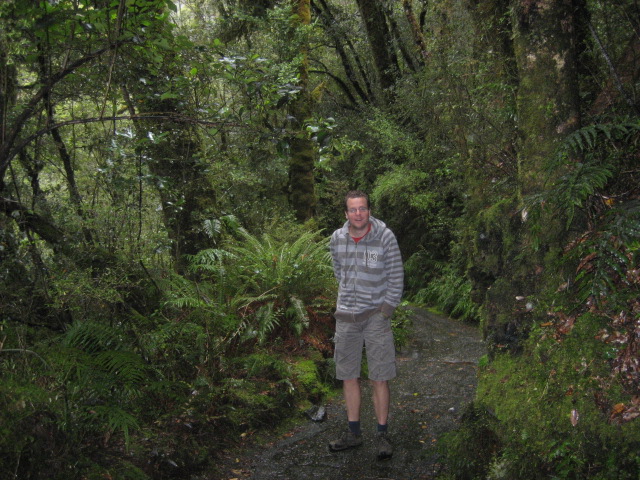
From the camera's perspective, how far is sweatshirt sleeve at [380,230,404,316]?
4.55 m

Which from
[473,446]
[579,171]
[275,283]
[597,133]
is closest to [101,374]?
[473,446]

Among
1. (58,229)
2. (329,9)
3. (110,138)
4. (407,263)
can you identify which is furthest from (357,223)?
(329,9)

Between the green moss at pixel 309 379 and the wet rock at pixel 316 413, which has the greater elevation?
the green moss at pixel 309 379

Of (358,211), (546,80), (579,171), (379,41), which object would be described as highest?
(379,41)

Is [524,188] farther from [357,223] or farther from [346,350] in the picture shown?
[346,350]

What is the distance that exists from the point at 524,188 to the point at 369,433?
289 cm

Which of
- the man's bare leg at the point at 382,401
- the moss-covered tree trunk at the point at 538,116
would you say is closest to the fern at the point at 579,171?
the moss-covered tree trunk at the point at 538,116

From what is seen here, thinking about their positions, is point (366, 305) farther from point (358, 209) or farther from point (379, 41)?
point (379, 41)

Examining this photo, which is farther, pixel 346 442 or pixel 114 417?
pixel 346 442

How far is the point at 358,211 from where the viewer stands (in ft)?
15.0

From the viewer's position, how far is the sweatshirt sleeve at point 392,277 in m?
4.55

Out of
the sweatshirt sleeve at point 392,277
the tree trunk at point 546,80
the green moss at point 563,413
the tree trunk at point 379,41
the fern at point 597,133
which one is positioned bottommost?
the green moss at point 563,413

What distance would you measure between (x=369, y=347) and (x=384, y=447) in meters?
0.91

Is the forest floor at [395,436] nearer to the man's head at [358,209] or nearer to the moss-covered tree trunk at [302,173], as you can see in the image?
the man's head at [358,209]
